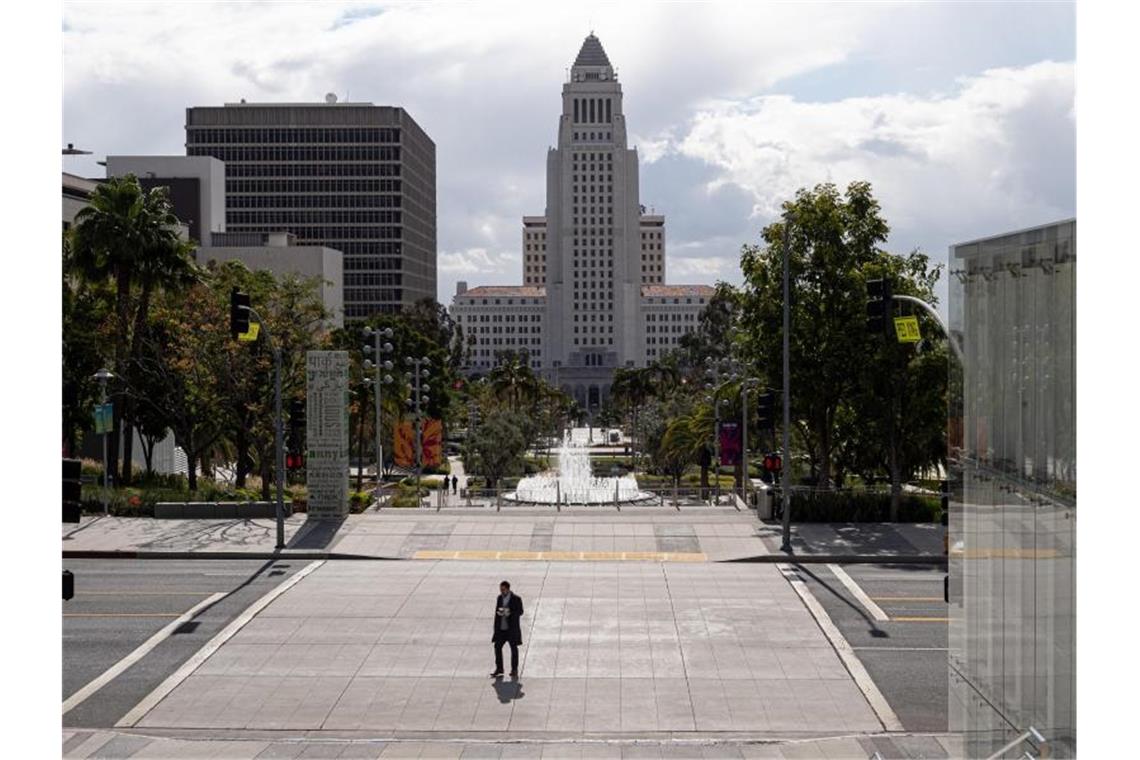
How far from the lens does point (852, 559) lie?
111 feet

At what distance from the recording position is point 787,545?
3509 centimetres

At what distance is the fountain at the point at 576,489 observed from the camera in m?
61.7

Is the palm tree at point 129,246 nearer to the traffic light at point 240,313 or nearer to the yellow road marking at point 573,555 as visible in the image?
the traffic light at point 240,313

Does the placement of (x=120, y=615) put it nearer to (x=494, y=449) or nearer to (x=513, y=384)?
(x=494, y=449)

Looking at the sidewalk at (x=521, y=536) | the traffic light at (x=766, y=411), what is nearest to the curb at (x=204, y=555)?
the sidewalk at (x=521, y=536)

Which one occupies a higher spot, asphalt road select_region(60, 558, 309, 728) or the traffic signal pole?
the traffic signal pole

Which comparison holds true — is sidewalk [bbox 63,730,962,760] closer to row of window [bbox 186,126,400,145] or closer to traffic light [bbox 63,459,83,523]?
traffic light [bbox 63,459,83,523]

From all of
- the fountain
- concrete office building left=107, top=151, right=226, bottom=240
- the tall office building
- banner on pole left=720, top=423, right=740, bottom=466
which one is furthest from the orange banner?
the tall office building

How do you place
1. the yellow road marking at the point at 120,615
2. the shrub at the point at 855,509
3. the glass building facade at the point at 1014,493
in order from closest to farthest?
the glass building facade at the point at 1014,493, the yellow road marking at the point at 120,615, the shrub at the point at 855,509

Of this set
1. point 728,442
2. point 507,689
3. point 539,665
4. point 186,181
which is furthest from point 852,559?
point 186,181

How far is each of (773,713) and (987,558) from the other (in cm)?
755

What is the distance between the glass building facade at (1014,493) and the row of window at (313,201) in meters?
173

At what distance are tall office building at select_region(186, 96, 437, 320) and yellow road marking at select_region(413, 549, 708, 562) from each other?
14985 centimetres

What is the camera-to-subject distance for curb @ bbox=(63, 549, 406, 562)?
34219mm
